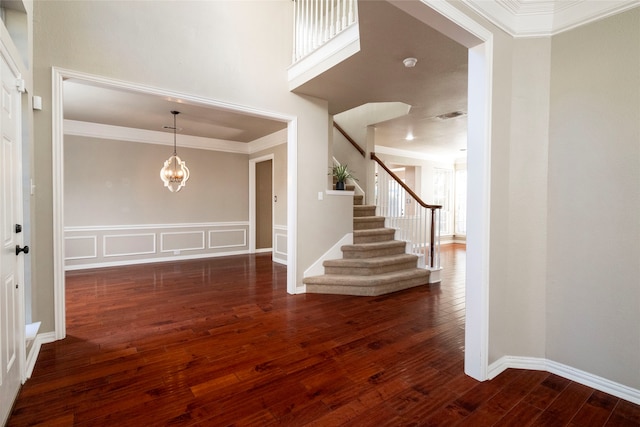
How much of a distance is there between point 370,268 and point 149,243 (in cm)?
457

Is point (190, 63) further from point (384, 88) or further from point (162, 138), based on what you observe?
point (162, 138)

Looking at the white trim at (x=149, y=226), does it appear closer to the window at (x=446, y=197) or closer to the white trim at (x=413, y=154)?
the white trim at (x=413, y=154)

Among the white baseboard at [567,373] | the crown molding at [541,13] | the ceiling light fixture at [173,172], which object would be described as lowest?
the white baseboard at [567,373]

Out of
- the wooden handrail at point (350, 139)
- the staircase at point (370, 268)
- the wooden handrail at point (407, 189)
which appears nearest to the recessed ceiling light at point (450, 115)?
the wooden handrail at point (407, 189)

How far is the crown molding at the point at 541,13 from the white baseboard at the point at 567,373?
232 cm

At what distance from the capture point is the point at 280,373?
209 cm

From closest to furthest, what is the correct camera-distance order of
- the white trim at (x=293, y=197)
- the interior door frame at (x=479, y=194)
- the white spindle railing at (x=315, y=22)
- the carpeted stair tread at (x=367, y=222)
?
the interior door frame at (x=479, y=194), the white spindle railing at (x=315, y=22), the white trim at (x=293, y=197), the carpeted stair tread at (x=367, y=222)

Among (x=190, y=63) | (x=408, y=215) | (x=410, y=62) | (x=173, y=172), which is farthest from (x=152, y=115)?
(x=408, y=215)

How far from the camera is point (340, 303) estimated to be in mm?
3613

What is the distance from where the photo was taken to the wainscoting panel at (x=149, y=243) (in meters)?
5.35

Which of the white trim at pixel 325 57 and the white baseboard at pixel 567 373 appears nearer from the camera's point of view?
the white baseboard at pixel 567 373

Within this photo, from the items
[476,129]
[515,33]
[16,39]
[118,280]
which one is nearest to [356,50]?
[515,33]

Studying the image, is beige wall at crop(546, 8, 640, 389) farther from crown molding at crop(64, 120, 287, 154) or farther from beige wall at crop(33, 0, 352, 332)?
crown molding at crop(64, 120, 287, 154)

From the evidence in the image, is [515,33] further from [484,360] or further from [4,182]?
[4,182]
